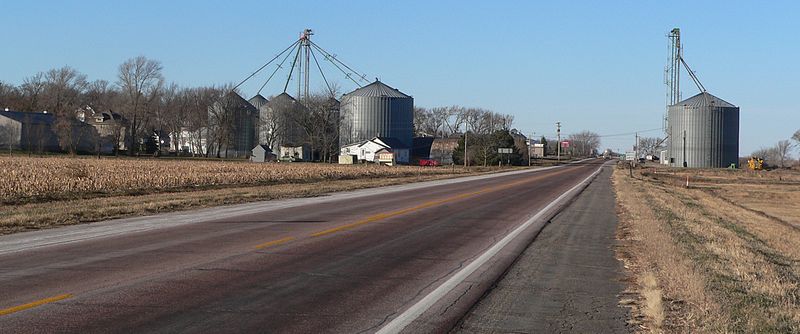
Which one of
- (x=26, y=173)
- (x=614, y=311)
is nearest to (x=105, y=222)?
(x=614, y=311)

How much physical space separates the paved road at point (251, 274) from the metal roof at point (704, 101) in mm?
105961

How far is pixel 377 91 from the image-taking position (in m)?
118

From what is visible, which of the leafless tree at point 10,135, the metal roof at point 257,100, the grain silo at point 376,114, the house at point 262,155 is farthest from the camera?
the metal roof at point 257,100

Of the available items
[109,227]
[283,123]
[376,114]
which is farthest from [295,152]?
[109,227]

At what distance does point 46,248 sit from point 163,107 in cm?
12449

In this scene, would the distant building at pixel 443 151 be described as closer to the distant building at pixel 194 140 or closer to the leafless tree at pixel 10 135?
the distant building at pixel 194 140

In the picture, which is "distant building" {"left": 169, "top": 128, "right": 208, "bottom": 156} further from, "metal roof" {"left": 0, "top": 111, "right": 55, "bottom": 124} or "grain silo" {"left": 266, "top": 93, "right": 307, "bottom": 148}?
"metal roof" {"left": 0, "top": 111, "right": 55, "bottom": 124}

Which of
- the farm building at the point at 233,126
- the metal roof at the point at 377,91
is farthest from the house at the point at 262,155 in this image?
the metal roof at the point at 377,91

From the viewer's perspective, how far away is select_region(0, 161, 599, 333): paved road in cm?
784

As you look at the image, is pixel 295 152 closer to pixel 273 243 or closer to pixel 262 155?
pixel 262 155

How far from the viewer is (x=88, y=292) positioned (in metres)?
9.00

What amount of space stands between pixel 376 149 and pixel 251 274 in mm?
101426

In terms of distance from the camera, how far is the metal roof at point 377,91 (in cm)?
11731

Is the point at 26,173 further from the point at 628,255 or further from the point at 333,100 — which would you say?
the point at 333,100
